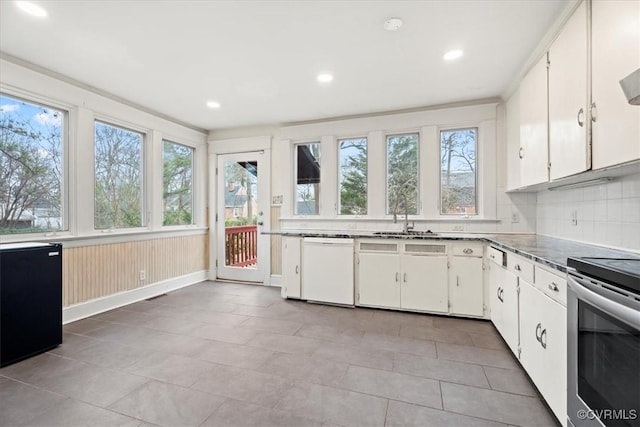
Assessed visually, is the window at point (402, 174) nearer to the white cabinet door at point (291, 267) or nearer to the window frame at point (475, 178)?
the window frame at point (475, 178)

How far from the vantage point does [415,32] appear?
236cm

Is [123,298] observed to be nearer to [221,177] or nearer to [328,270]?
[221,177]

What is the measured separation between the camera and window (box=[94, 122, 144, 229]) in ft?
11.7

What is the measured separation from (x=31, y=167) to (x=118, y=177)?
888 millimetres

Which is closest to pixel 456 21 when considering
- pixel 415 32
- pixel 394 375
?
pixel 415 32

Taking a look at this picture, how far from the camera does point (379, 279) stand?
3.58 meters

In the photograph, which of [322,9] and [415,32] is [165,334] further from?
[415,32]

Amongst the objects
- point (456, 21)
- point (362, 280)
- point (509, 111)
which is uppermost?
point (456, 21)

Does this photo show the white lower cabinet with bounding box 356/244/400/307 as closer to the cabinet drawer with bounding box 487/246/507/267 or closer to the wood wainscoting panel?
the cabinet drawer with bounding box 487/246/507/267

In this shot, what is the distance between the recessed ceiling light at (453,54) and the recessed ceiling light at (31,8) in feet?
10.2

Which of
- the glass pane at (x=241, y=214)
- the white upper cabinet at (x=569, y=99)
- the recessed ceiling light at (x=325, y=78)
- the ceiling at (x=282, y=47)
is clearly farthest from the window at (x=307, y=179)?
the white upper cabinet at (x=569, y=99)

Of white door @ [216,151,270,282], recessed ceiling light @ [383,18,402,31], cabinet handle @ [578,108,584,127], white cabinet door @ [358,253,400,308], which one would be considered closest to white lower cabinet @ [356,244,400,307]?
white cabinet door @ [358,253,400,308]

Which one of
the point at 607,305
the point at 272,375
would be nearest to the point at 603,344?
the point at 607,305

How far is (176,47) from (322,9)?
133cm
